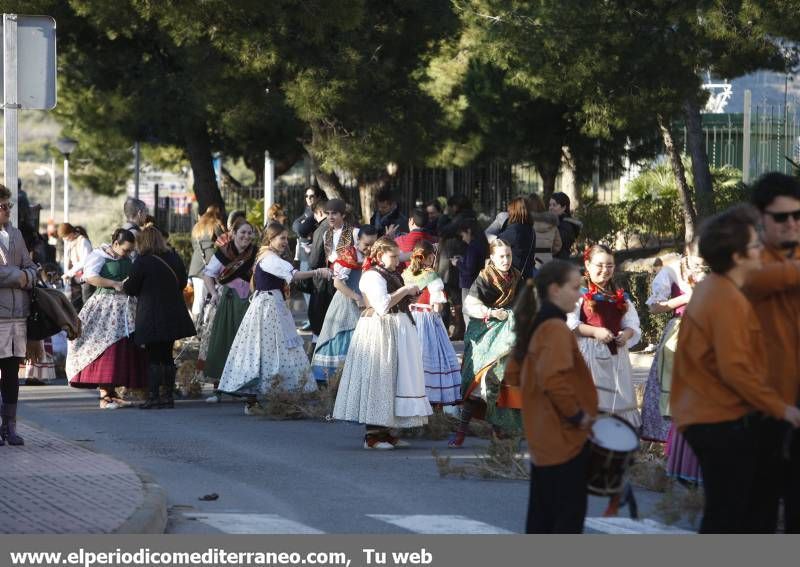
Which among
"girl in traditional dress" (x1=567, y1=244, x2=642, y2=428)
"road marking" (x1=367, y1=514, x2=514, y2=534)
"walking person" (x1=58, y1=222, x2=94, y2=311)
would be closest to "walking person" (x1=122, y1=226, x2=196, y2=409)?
"walking person" (x1=58, y1=222, x2=94, y2=311)

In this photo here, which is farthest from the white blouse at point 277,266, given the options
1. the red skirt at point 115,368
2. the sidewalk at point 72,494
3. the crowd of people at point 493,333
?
the sidewalk at point 72,494

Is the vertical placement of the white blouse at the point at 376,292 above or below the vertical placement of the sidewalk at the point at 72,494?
above

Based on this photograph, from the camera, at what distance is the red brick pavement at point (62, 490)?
8.20 metres

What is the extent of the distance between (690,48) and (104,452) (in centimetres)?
1166

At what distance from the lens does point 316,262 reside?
54.2ft

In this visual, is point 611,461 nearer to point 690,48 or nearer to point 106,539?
point 106,539

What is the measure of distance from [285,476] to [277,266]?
3769 mm

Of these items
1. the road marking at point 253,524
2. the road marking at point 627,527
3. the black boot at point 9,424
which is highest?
the black boot at point 9,424

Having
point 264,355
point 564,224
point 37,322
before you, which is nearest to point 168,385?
point 264,355

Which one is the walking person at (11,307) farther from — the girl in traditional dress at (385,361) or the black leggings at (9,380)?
the girl in traditional dress at (385,361)

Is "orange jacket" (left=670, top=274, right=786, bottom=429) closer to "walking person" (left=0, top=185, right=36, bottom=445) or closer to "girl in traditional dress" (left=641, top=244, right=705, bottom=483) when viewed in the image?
"girl in traditional dress" (left=641, top=244, right=705, bottom=483)

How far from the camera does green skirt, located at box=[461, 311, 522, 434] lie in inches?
461

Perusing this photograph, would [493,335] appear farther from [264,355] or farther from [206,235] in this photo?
[206,235]

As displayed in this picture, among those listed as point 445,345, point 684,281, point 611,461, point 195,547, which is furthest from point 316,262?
point 611,461
